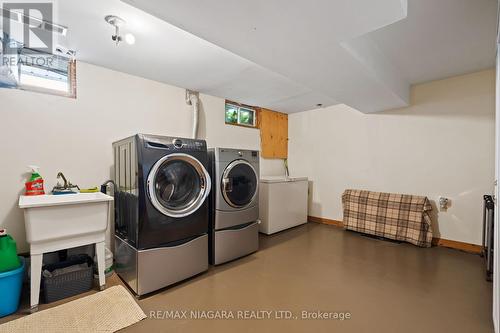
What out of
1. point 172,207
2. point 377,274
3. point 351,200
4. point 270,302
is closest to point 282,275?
point 270,302

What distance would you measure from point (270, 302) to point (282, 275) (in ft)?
1.53

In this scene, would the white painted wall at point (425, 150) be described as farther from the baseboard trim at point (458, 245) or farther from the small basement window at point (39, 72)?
the small basement window at point (39, 72)

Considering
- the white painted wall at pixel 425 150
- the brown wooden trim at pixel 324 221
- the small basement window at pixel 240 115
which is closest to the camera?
the white painted wall at pixel 425 150

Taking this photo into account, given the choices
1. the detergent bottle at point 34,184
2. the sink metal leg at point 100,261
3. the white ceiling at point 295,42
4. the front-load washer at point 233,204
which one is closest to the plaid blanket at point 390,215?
the white ceiling at point 295,42

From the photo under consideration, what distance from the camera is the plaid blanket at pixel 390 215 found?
296 cm

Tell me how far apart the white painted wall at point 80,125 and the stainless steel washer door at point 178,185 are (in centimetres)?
92

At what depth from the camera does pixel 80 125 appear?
2.27m

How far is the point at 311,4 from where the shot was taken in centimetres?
118

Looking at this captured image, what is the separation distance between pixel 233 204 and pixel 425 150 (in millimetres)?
2837

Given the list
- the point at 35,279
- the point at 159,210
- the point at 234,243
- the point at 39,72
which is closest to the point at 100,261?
the point at 35,279

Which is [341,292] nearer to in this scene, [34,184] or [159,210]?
[159,210]

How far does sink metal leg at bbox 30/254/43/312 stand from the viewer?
5.29 ft

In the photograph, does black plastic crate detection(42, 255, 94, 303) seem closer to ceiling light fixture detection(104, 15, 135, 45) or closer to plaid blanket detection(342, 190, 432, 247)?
ceiling light fixture detection(104, 15, 135, 45)

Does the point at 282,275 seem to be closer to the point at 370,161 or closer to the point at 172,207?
the point at 172,207
